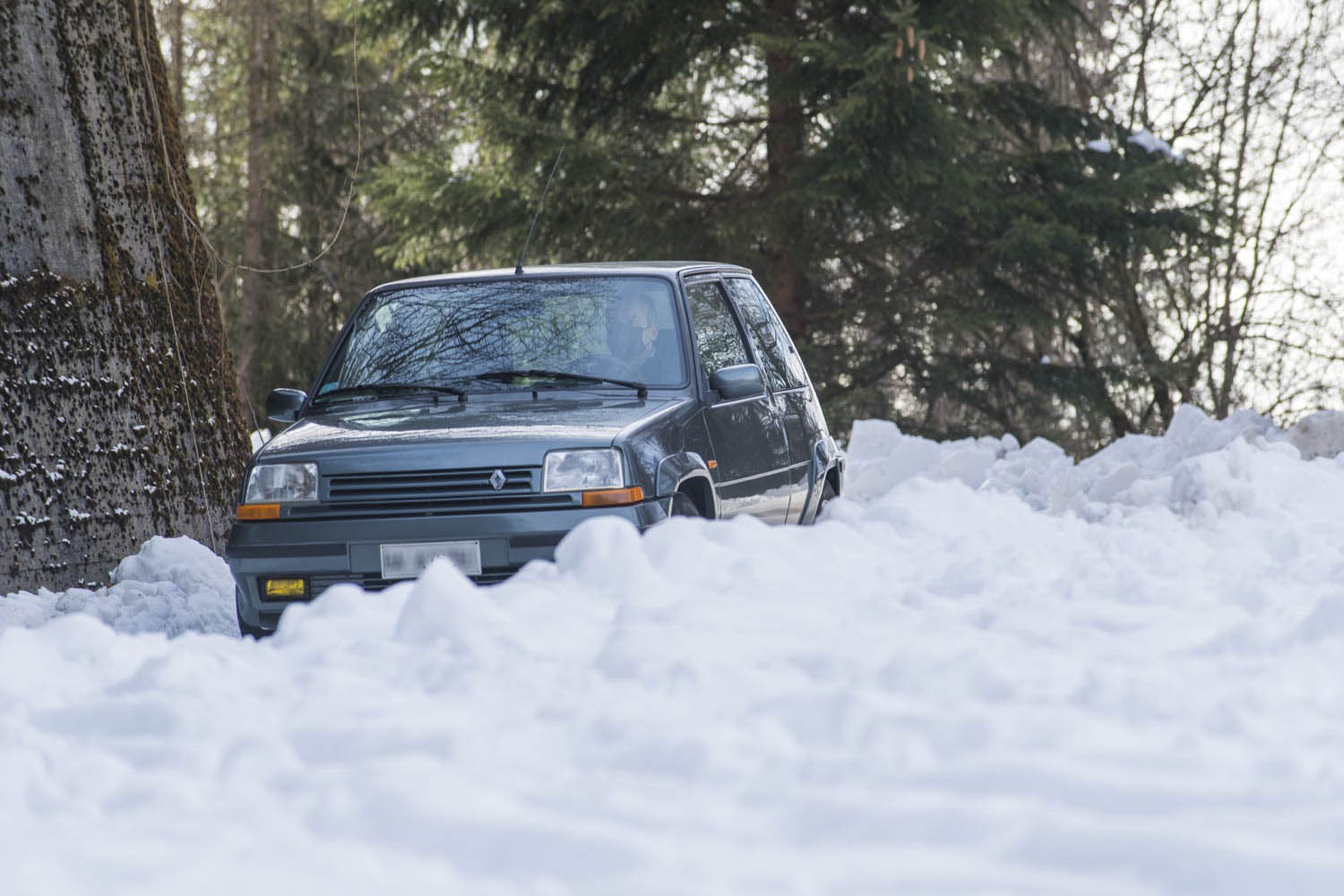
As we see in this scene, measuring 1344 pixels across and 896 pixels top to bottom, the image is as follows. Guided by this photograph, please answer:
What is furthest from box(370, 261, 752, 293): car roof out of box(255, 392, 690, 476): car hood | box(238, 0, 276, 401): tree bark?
box(238, 0, 276, 401): tree bark

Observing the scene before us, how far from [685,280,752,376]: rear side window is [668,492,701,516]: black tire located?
2.34 ft

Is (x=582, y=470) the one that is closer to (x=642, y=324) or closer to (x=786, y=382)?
(x=642, y=324)

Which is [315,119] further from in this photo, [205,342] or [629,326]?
[629,326]

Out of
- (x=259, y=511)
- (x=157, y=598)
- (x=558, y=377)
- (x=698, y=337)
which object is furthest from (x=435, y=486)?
(x=157, y=598)

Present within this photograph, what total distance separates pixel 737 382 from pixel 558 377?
732mm

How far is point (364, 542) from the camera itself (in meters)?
5.14

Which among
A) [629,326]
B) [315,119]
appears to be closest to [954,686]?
[629,326]

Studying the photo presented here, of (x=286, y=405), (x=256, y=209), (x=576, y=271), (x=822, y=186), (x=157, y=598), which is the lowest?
(x=157, y=598)

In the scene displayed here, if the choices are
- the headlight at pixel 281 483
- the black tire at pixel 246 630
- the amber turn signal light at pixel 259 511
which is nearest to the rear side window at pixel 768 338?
the headlight at pixel 281 483

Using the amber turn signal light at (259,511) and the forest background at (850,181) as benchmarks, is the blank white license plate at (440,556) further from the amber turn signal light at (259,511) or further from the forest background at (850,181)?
the forest background at (850,181)

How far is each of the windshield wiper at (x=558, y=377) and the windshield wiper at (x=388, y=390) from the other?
0.51 feet

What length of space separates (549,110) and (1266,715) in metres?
14.1

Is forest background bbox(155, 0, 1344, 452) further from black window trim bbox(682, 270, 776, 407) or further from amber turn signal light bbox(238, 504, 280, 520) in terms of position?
amber turn signal light bbox(238, 504, 280, 520)

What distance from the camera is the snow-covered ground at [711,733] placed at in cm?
272
